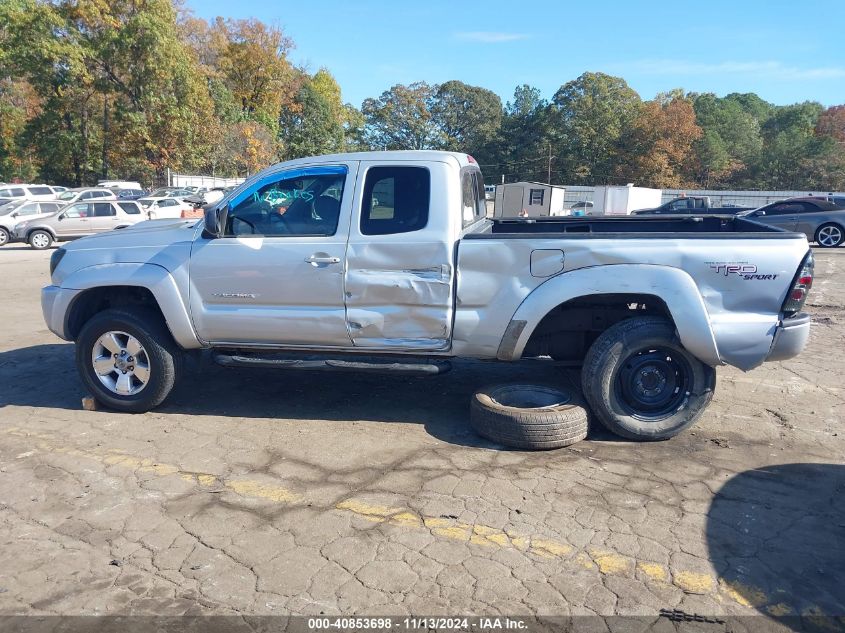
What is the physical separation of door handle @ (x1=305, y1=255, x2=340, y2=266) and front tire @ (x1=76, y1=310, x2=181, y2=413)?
1.47m

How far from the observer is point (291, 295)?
17.6 ft

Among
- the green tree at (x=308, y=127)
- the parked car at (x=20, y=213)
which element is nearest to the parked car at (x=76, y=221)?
the parked car at (x=20, y=213)

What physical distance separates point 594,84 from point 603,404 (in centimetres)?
6323

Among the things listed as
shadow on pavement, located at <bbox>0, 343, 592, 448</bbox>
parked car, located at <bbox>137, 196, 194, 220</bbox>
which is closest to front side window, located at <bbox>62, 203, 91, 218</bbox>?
parked car, located at <bbox>137, 196, 194, 220</bbox>

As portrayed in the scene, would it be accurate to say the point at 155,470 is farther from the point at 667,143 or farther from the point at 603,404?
the point at 667,143

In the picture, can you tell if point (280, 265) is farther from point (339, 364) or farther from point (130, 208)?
point (130, 208)

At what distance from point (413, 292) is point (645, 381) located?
185cm

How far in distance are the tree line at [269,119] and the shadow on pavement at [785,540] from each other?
4263 centimetres

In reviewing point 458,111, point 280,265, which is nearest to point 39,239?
point 280,265

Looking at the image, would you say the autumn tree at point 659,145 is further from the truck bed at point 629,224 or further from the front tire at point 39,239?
the truck bed at point 629,224

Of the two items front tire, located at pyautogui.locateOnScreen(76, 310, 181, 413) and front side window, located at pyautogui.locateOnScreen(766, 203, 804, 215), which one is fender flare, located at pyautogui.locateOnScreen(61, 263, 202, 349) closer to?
front tire, located at pyautogui.locateOnScreen(76, 310, 181, 413)

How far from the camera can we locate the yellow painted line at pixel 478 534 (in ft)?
10.8

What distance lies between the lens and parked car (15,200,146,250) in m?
22.3

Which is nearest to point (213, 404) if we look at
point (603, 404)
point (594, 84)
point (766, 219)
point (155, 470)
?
point (155, 470)
